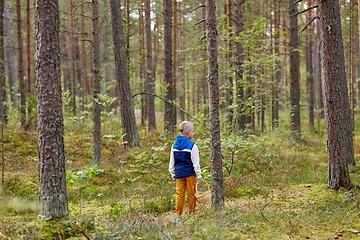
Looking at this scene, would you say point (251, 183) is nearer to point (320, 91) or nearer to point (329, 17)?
point (329, 17)

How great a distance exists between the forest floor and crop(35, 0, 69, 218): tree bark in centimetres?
26

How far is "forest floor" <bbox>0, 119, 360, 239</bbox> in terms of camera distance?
3793mm

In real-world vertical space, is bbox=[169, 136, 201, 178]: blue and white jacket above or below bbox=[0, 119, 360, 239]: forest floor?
above

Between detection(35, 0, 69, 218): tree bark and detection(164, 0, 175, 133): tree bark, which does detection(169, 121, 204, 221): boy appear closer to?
detection(35, 0, 69, 218): tree bark

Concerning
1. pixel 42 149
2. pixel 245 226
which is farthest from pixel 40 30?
pixel 245 226

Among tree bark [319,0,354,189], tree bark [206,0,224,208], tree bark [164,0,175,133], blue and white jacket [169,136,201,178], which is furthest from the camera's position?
tree bark [164,0,175,133]

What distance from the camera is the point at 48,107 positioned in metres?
3.92

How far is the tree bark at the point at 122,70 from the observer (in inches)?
384

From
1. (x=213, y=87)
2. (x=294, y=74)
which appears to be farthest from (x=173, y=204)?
(x=294, y=74)

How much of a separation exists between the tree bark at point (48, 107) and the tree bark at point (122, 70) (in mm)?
5819

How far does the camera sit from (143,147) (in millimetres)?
10180

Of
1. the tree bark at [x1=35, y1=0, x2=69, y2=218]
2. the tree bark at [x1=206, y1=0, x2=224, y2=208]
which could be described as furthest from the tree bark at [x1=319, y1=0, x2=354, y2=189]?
the tree bark at [x1=35, y1=0, x2=69, y2=218]

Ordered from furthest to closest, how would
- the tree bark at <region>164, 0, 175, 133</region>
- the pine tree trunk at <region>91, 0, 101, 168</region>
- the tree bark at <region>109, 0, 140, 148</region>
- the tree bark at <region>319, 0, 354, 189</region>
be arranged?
the tree bark at <region>164, 0, 175, 133</region>, the tree bark at <region>109, 0, 140, 148</region>, the pine tree trunk at <region>91, 0, 101, 168</region>, the tree bark at <region>319, 0, 354, 189</region>

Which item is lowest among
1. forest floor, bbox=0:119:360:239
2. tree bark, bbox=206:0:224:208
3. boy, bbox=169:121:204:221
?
forest floor, bbox=0:119:360:239
